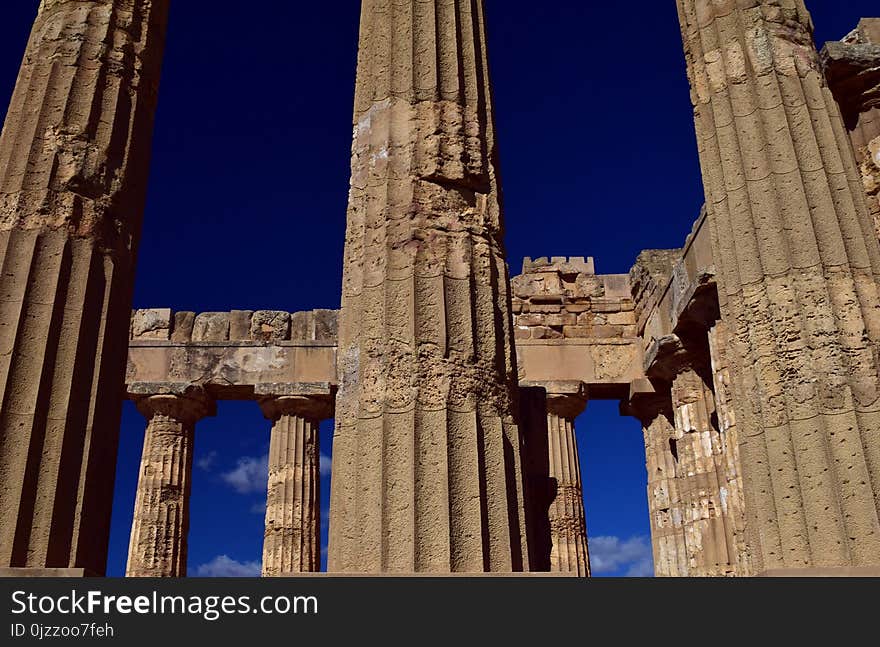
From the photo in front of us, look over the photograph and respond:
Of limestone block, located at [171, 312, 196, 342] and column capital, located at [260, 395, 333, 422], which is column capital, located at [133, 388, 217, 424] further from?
limestone block, located at [171, 312, 196, 342]

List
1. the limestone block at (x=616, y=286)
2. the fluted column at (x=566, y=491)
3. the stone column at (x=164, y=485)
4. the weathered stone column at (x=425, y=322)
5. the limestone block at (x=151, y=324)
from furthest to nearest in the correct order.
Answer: the limestone block at (x=151, y=324) → the limestone block at (x=616, y=286) → the fluted column at (x=566, y=491) → the stone column at (x=164, y=485) → the weathered stone column at (x=425, y=322)

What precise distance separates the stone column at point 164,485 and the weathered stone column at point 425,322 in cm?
1095

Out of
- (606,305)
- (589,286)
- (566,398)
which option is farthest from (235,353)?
(606,305)

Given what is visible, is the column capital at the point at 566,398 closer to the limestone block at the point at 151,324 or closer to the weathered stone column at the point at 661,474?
the weathered stone column at the point at 661,474

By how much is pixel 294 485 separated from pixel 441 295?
11.3 meters

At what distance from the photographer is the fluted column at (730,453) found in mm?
11969

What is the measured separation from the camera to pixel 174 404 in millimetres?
17078

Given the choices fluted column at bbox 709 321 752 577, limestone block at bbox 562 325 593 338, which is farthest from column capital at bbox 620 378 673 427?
fluted column at bbox 709 321 752 577

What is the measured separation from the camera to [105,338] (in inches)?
311

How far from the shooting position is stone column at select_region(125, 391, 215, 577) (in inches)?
628

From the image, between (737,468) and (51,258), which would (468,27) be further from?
(737,468)

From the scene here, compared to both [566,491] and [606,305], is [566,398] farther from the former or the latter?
[606,305]

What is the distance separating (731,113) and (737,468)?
5.89 metres

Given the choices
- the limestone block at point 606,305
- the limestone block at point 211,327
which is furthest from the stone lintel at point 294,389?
the limestone block at point 606,305
